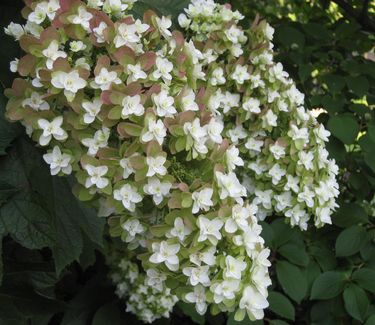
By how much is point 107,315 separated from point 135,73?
142 cm

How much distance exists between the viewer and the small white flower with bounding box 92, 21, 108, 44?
96cm

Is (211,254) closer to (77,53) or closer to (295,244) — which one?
(77,53)

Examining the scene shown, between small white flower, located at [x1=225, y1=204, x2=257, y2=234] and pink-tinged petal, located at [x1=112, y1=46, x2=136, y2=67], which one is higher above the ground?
pink-tinged petal, located at [x1=112, y1=46, x2=136, y2=67]

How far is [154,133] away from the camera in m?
0.91

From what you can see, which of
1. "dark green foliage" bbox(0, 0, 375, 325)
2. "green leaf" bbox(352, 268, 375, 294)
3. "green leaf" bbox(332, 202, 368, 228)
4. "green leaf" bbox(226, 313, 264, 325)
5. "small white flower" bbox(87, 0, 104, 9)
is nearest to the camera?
"small white flower" bbox(87, 0, 104, 9)

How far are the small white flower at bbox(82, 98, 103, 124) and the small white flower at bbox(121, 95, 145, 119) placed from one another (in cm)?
4

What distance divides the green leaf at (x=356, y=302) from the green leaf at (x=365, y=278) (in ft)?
0.06

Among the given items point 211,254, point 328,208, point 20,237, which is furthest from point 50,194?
point 328,208

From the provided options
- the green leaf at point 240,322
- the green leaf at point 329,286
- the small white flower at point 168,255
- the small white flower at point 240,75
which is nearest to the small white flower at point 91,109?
the small white flower at point 168,255

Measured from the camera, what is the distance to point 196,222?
91 centimetres

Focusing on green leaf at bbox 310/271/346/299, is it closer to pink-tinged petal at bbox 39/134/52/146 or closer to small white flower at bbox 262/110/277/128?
small white flower at bbox 262/110/277/128

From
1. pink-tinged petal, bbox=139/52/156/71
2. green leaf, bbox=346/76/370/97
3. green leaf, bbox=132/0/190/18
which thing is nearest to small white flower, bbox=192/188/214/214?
pink-tinged petal, bbox=139/52/156/71

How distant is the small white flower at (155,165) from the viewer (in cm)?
90

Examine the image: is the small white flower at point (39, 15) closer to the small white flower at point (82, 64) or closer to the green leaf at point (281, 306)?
the small white flower at point (82, 64)
